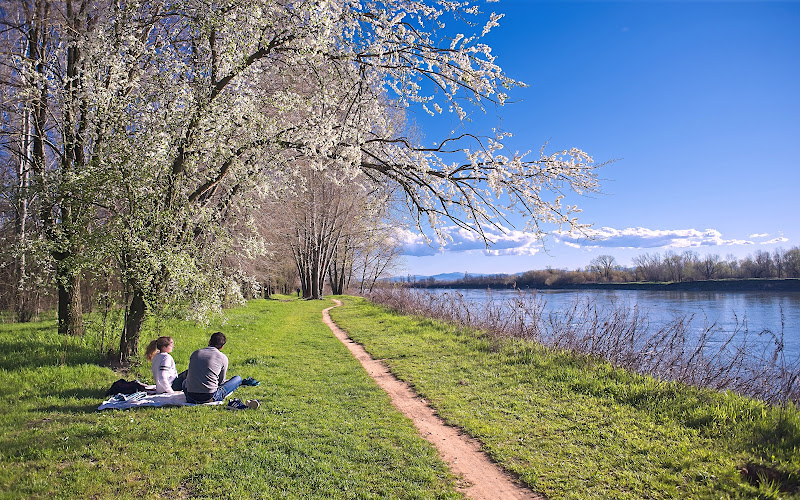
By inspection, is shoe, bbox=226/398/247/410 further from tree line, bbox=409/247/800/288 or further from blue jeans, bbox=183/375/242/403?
tree line, bbox=409/247/800/288

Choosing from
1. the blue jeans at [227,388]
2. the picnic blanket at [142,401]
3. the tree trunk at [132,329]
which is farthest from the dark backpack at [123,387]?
the blue jeans at [227,388]

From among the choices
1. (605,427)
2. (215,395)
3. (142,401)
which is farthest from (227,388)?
(605,427)

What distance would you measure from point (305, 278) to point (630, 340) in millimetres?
28908

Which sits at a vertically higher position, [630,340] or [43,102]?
[43,102]

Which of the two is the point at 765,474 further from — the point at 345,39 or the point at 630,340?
the point at 345,39

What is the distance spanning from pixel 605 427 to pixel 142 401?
672 cm

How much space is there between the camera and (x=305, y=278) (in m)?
35.2

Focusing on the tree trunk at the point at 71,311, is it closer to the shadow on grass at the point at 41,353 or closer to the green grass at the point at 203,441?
the shadow on grass at the point at 41,353

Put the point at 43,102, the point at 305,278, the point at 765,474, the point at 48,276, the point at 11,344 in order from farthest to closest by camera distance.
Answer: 1. the point at 305,278
2. the point at 43,102
3. the point at 11,344
4. the point at 48,276
5. the point at 765,474

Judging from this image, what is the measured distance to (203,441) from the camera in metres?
5.36

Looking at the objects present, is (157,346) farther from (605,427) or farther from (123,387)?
(605,427)

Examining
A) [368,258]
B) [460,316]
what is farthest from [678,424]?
[368,258]

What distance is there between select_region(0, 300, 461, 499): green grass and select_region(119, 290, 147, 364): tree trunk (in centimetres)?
52

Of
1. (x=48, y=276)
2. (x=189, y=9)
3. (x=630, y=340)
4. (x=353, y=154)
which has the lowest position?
(x=630, y=340)
